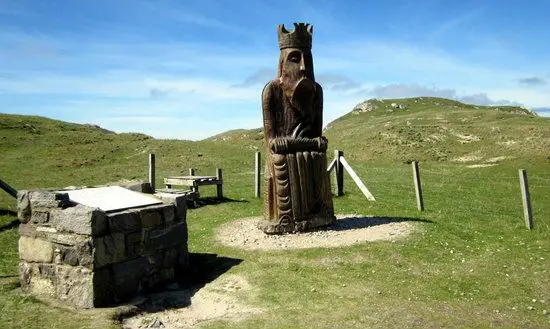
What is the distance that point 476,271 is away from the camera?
10.6 meters

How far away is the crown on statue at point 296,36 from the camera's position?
13.9 meters

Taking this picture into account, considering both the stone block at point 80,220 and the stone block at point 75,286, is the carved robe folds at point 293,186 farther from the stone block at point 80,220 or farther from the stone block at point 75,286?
the stone block at point 75,286

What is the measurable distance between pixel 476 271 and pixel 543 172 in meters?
26.2

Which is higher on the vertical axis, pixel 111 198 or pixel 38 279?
pixel 111 198

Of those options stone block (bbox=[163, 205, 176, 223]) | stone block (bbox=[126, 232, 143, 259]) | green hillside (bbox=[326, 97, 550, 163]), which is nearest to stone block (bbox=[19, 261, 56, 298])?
stone block (bbox=[126, 232, 143, 259])

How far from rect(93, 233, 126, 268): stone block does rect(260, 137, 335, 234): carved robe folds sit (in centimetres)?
509

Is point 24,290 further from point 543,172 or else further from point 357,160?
point 357,160

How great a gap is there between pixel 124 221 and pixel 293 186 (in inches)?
215

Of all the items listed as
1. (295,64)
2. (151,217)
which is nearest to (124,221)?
(151,217)

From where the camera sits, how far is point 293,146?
13.9m

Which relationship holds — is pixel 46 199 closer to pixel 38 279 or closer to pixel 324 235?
pixel 38 279

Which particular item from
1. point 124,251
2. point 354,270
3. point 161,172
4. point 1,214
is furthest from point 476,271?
point 161,172

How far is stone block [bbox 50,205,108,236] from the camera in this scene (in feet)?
29.6

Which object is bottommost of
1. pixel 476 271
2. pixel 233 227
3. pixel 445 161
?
pixel 476 271
